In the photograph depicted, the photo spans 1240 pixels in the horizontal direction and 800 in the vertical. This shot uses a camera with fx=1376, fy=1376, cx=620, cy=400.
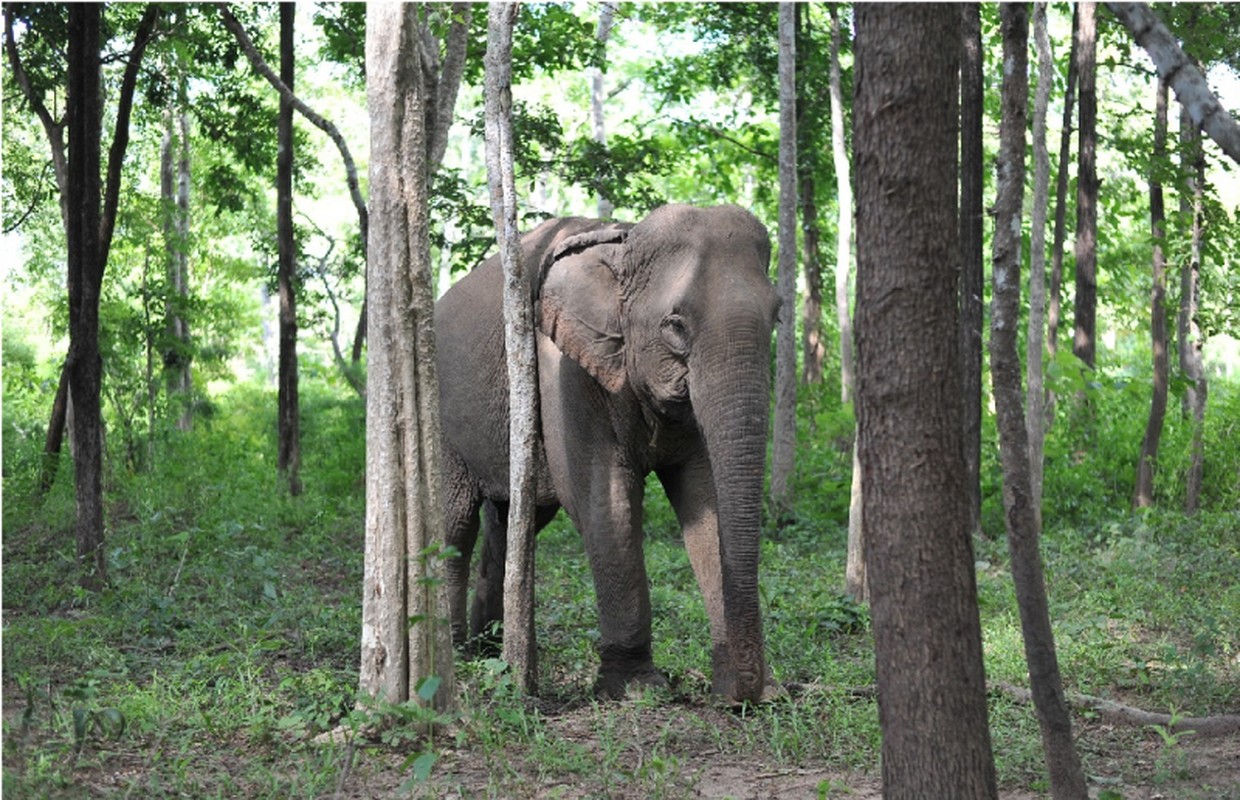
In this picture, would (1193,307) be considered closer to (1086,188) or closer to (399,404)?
(1086,188)

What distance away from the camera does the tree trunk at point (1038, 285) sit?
12656 millimetres

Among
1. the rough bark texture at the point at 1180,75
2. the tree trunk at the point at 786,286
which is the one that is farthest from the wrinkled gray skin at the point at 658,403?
the tree trunk at the point at 786,286

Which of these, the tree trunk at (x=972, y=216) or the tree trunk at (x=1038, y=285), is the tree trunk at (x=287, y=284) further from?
the tree trunk at (x=1038, y=285)

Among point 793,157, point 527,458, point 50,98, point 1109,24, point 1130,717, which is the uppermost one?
point 50,98

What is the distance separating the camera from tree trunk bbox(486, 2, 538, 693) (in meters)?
7.59

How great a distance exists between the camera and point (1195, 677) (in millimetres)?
7133

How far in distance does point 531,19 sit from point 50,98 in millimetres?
11930

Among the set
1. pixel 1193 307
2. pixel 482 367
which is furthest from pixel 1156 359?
pixel 482 367

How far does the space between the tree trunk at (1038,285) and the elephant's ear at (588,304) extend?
5.31 metres

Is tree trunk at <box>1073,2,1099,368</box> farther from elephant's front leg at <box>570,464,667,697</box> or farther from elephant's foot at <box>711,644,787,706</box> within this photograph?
Result: elephant's foot at <box>711,644,787,706</box>

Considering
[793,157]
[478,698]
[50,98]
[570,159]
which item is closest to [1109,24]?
[793,157]

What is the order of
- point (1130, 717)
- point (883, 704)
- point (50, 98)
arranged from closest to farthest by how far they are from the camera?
point (883, 704), point (1130, 717), point (50, 98)

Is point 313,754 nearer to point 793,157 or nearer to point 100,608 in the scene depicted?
point 100,608

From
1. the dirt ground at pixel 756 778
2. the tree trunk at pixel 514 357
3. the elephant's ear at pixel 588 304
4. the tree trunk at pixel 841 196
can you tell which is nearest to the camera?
the dirt ground at pixel 756 778
